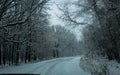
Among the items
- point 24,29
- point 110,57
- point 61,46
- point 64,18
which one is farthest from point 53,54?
point 24,29

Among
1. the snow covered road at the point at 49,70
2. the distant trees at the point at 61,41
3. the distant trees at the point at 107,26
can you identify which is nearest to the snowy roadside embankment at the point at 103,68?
the snow covered road at the point at 49,70

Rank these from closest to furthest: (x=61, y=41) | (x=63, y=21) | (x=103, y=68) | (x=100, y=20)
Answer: (x=103, y=68), (x=100, y=20), (x=63, y=21), (x=61, y=41)

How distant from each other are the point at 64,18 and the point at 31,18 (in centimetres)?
1852

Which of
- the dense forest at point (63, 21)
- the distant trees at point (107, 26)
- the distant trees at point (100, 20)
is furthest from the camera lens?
the distant trees at point (100, 20)

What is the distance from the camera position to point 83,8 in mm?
24031

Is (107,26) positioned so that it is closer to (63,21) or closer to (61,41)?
(63,21)

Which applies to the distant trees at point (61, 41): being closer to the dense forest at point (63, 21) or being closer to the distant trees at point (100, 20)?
the dense forest at point (63, 21)

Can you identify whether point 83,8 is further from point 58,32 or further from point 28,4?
point 58,32

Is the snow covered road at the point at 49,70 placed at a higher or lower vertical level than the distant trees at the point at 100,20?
lower

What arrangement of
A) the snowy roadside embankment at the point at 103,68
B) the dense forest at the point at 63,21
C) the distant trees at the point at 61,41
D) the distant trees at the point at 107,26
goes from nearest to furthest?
1. the dense forest at the point at 63,21
2. the snowy roadside embankment at the point at 103,68
3. the distant trees at the point at 107,26
4. the distant trees at the point at 61,41

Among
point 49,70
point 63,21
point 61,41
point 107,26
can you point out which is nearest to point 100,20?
point 107,26

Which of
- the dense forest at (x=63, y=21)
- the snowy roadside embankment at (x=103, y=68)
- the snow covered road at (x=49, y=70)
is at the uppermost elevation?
the dense forest at (x=63, y=21)

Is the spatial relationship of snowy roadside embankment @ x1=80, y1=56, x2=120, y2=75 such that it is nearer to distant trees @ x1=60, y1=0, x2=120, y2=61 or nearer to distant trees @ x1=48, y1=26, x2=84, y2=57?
distant trees @ x1=60, y1=0, x2=120, y2=61

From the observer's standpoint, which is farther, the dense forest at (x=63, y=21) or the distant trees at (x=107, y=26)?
the distant trees at (x=107, y=26)
